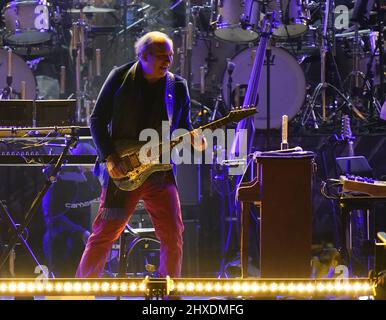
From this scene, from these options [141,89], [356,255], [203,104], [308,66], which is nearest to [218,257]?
[356,255]

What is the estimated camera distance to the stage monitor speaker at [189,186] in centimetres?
738

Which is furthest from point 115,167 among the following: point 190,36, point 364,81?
point 364,81

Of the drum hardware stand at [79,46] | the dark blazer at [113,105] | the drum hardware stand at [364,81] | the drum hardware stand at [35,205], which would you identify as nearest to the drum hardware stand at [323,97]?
the drum hardware stand at [364,81]

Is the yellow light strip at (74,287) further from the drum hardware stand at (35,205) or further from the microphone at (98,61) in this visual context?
the microphone at (98,61)

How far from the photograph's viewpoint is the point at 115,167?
484 centimetres

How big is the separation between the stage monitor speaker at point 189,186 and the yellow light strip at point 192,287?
391cm

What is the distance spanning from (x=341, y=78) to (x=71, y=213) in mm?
4730

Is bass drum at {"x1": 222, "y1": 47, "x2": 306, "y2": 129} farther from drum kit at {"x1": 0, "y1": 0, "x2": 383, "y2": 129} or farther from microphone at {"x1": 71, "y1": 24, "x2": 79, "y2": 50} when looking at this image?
microphone at {"x1": 71, "y1": 24, "x2": 79, "y2": 50}

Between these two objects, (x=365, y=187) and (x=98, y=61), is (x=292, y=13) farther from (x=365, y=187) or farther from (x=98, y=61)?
(x=365, y=187)

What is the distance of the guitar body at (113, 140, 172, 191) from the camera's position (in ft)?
16.0

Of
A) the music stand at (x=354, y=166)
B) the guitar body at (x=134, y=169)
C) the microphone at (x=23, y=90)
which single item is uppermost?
the microphone at (x=23, y=90)

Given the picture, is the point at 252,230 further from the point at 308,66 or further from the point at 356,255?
the point at 308,66
